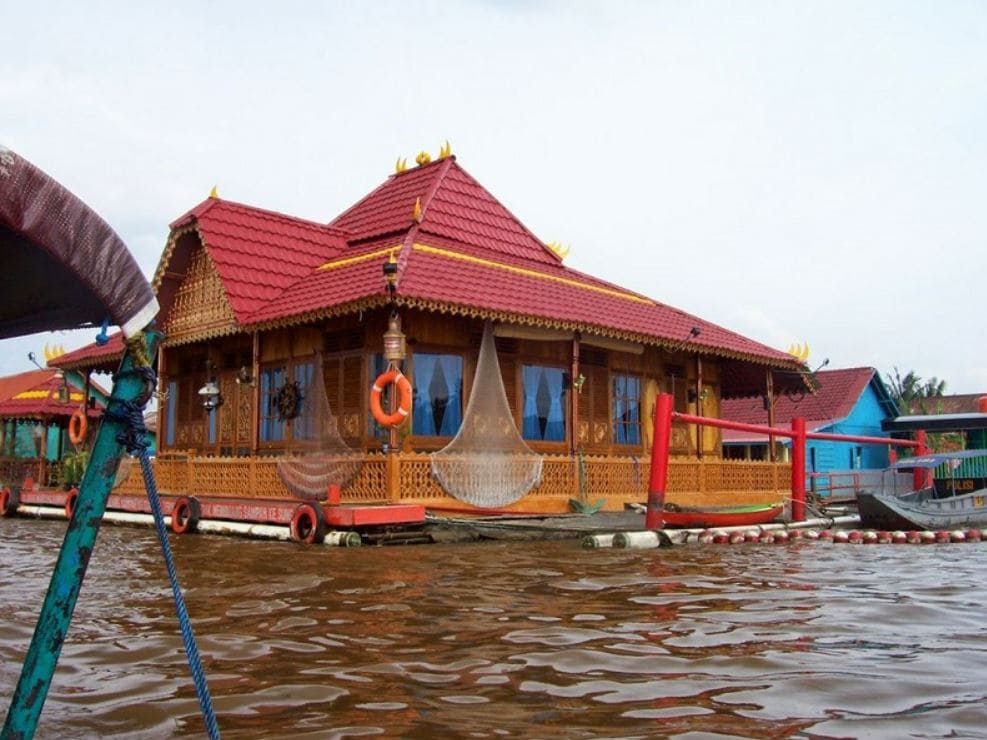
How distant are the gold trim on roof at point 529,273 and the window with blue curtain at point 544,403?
1865 millimetres

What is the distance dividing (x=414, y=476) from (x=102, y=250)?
9.45 metres

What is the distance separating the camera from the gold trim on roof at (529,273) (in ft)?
50.6

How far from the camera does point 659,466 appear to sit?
11.8m

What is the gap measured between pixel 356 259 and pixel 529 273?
9.98 feet

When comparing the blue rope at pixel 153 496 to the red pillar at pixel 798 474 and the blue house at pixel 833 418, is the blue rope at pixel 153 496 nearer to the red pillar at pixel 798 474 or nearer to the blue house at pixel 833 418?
the red pillar at pixel 798 474

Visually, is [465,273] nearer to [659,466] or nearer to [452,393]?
[452,393]

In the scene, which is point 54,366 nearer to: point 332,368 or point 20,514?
point 20,514

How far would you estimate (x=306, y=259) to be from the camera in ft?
55.3

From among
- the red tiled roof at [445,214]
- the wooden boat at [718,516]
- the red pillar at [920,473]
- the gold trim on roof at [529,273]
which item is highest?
the red tiled roof at [445,214]

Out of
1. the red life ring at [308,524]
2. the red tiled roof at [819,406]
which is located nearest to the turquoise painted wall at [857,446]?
the red tiled roof at [819,406]

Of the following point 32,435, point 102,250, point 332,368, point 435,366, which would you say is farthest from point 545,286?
point 32,435

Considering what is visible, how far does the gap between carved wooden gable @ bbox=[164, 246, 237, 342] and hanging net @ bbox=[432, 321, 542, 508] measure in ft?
14.8

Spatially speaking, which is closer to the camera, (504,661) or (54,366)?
(504,661)

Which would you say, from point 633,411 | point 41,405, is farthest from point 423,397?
point 41,405
